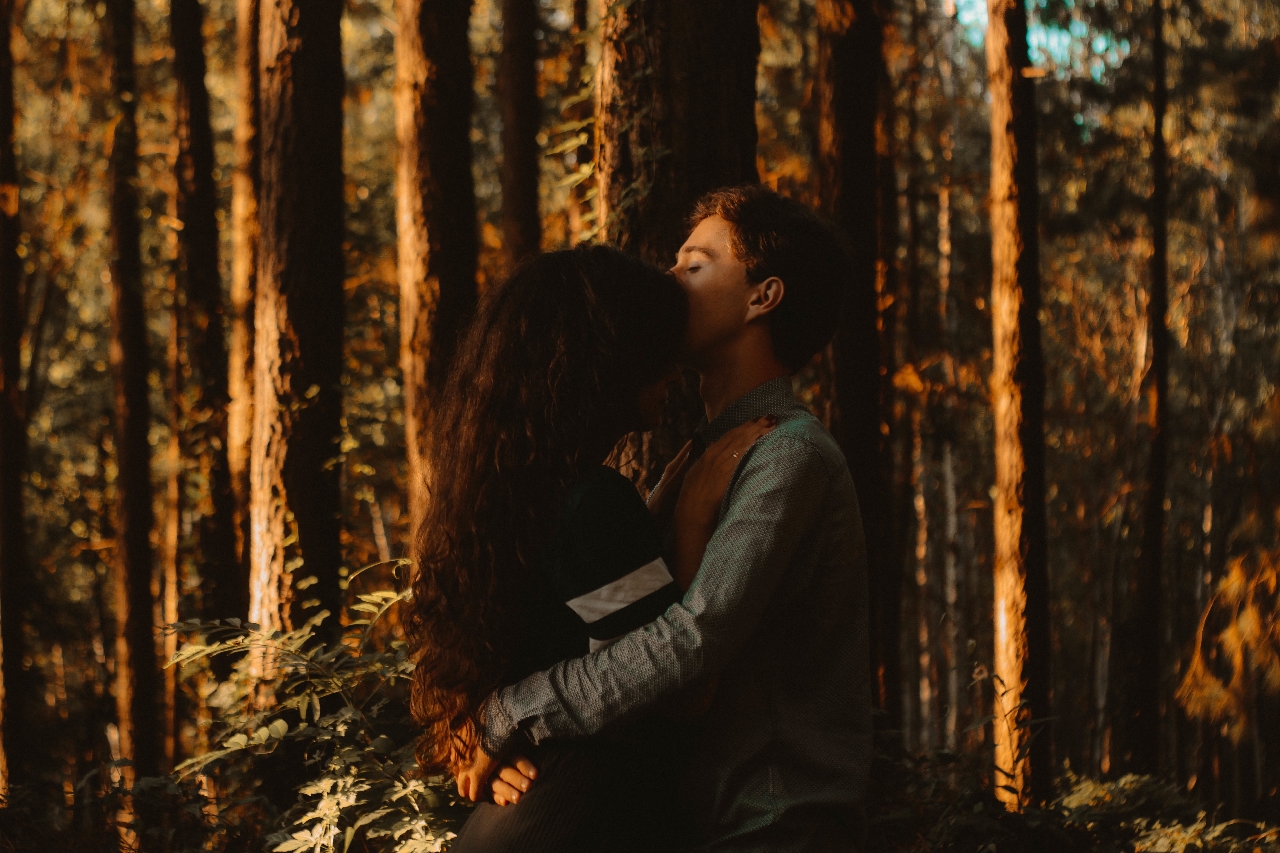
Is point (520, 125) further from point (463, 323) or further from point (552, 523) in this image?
point (552, 523)

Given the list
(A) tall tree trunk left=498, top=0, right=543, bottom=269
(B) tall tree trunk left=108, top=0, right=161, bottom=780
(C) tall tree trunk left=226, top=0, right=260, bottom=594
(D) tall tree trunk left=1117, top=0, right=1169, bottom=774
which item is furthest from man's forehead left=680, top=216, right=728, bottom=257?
(D) tall tree trunk left=1117, top=0, right=1169, bottom=774

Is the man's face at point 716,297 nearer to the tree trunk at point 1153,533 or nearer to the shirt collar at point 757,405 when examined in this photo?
the shirt collar at point 757,405

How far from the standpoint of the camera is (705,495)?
2.33 metres

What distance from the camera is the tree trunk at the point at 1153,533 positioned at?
48.3 feet

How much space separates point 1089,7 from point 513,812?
65.4 feet

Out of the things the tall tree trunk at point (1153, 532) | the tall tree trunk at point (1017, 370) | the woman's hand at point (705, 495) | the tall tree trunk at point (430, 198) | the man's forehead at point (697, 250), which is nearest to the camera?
the woman's hand at point (705, 495)

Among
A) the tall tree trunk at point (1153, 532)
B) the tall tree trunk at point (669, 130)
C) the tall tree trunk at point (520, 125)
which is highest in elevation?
the tall tree trunk at point (520, 125)

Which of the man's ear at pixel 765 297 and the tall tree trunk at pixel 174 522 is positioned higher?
the man's ear at pixel 765 297

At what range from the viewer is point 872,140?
951cm

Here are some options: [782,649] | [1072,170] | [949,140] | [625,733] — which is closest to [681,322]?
[782,649]

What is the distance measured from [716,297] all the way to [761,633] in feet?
2.50

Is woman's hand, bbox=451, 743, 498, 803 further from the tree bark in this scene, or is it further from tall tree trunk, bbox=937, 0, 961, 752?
tall tree trunk, bbox=937, 0, 961, 752

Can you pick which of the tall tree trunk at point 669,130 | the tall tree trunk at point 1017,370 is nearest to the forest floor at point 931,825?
the tall tree trunk at point 669,130

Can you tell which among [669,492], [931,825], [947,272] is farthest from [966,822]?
[947,272]
